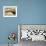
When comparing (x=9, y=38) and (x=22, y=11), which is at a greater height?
(x=22, y=11)

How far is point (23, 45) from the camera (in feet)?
13.6

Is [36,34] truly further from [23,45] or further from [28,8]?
[28,8]

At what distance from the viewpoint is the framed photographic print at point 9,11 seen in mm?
4469

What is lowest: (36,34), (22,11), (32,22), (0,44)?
(0,44)

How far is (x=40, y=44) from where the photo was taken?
4105 mm

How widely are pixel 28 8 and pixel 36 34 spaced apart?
0.88m

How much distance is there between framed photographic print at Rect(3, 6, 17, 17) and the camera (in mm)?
4469

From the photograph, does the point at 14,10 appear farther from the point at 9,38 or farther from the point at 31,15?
the point at 9,38

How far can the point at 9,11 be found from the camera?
448cm

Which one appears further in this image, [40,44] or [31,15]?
[31,15]

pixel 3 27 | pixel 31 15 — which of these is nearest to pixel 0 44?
pixel 3 27

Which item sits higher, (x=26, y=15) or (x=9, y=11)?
(x=9, y=11)

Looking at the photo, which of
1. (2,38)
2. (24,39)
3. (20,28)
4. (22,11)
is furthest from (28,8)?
(2,38)

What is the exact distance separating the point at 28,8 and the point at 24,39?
3.31 ft
